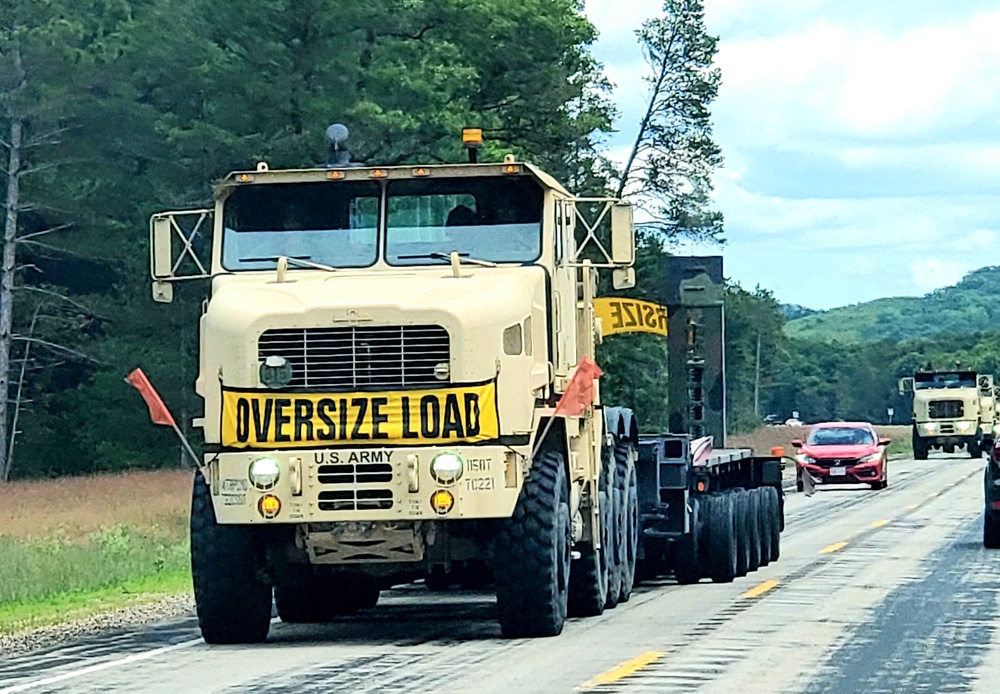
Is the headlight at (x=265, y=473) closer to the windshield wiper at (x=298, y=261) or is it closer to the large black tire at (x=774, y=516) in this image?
the windshield wiper at (x=298, y=261)

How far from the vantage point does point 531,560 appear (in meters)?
14.4

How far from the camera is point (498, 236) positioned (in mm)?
15570

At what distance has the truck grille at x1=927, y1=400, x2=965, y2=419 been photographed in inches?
2766

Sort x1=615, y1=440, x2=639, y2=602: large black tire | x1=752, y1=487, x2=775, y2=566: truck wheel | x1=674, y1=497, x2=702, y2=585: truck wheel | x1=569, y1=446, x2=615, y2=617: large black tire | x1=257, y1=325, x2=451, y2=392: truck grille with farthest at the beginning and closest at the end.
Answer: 1. x1=752, y1=487, x2=775, y2=566: truck wheel
2. x1=674, y1=497, x2=702, y2=585: truck wheel
3. x1=615, y1=440, x2=639, y2=602: large black tire
4. x1=569, y1=446, x2=615, y2=617: large black tire
5. x1=257, y1=325, x2=451, y2=392: truck grille

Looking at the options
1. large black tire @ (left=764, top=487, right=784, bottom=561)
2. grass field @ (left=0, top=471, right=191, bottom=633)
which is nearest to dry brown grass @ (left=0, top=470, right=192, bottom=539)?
grass field @ (left=0, top=471, right=191, bottom=633)

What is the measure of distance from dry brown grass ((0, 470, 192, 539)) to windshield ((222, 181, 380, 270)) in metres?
13.6

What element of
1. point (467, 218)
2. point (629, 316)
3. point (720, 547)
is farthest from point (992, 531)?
point (467, 218)

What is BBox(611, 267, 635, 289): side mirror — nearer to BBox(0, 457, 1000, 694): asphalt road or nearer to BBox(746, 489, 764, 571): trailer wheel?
BBox(0, 457, 1000, 694): asphalt road

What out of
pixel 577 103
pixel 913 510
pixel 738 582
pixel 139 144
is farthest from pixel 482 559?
pixel 577 103

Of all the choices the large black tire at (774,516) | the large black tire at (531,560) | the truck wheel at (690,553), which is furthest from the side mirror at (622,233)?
the large black tire at (774,516)

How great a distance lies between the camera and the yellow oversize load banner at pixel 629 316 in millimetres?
20750

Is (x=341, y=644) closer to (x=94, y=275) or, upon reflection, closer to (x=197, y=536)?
(x=197, y=536)

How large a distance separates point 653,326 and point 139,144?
33.6 metres

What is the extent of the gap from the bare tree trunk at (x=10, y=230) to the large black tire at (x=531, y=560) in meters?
37.0
